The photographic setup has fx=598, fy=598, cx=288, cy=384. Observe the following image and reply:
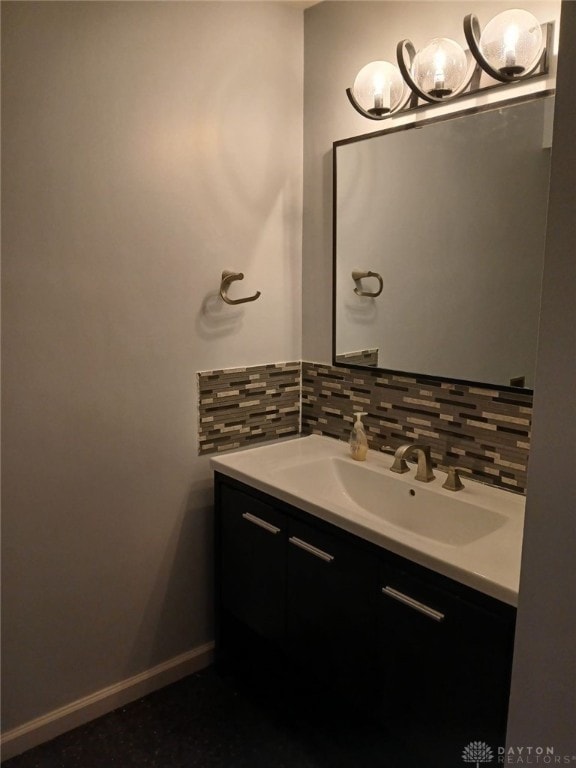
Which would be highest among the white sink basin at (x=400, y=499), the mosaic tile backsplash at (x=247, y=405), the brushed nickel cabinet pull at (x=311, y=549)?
the mosaic tile backsplash at (x=247, y=405)

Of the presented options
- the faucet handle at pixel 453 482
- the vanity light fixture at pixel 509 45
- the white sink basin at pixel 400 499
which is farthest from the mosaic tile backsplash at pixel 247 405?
the vanity light fixture at pixel 509 45

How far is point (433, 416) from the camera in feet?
6.31

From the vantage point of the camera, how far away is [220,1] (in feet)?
6.40

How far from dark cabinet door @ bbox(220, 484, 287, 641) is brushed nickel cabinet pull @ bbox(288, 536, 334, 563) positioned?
0.17ft

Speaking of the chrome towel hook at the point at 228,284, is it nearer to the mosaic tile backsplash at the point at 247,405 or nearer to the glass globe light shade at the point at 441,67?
the mosaic tile backsplash at the point at 247,405

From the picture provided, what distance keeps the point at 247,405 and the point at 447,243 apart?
0.91 m

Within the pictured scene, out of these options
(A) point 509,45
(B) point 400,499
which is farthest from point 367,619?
(A) point 509,45

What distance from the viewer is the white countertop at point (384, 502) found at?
131cm

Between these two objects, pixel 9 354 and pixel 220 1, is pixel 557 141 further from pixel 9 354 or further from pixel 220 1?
pixel 220 1

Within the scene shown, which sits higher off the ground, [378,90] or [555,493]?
[378,90]

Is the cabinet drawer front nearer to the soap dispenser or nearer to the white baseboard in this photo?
the soap dispenser

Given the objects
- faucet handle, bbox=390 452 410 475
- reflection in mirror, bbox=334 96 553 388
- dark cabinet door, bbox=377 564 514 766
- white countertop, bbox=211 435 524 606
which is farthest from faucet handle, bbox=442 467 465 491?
dark cabinet door, bbox=377 564 514 766

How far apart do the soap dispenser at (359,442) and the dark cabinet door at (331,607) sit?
392mm

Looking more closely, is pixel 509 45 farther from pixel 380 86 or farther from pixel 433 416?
pixel 433 416
